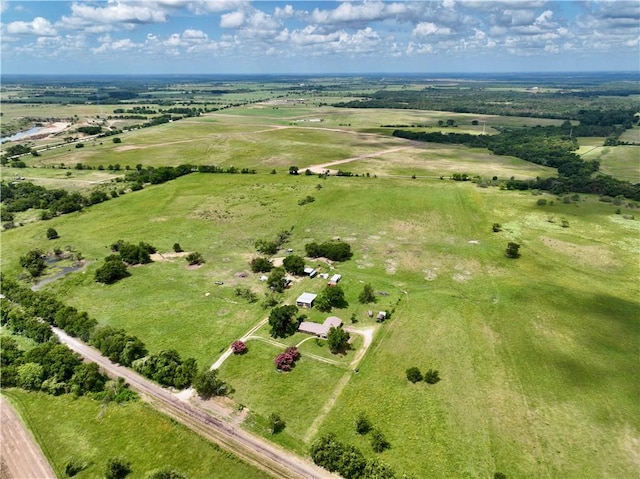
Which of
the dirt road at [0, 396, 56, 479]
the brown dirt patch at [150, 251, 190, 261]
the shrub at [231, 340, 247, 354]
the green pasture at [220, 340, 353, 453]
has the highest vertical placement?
the shrub at [231, 340, 247, 354]

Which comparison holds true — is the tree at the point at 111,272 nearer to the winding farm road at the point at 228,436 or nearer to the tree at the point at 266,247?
the winding farm road at the point at 228,436

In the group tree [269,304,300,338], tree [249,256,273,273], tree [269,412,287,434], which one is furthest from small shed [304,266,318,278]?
tree [269,412,287,434]

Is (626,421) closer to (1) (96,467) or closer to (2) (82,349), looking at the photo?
(1) (96,467)

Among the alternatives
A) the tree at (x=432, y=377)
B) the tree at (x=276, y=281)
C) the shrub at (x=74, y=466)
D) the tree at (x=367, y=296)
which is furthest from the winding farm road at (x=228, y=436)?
the tree at (x=367, y=296)

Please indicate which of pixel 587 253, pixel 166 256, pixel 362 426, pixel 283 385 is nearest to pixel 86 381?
pixel 283 385

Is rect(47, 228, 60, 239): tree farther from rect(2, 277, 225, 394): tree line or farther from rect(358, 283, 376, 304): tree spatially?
rect(358, 283, 376, 304): tree

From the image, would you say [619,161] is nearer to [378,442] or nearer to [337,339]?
[337,339]
